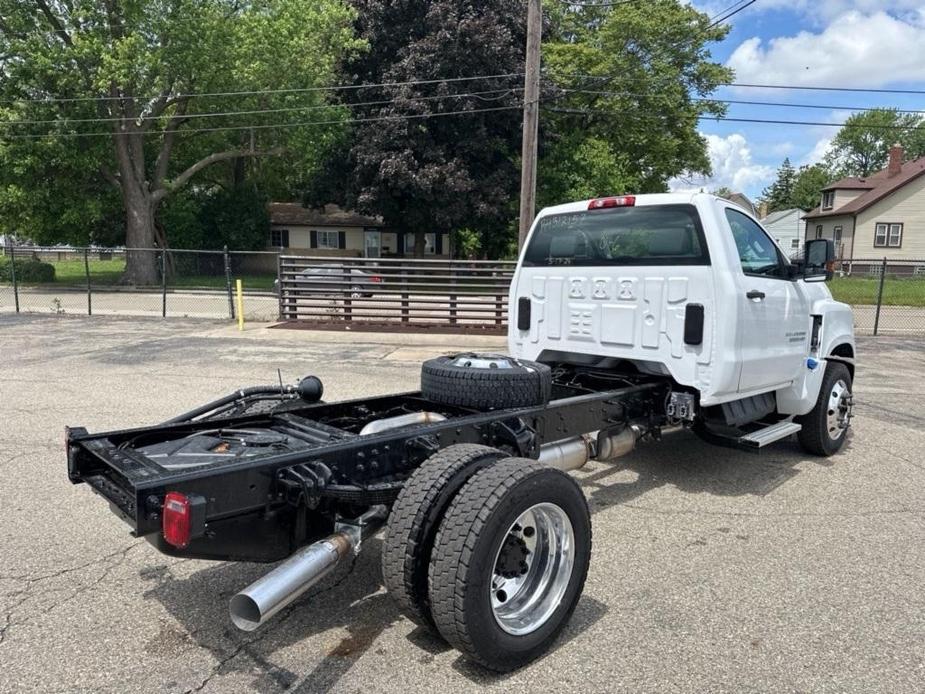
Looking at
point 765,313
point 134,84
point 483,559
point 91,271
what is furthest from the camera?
point 91,271

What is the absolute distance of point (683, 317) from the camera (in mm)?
4910

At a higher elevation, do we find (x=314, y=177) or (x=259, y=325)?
(x=314, y=177)

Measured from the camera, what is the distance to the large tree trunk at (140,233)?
96.5 ft

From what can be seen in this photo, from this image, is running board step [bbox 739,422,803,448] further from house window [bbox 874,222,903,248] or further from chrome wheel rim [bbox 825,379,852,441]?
house window [bbox 874,222,903,248]

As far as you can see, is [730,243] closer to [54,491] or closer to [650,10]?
[54,491]

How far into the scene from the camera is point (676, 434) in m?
7.02

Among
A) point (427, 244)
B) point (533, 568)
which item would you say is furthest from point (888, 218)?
point (533, 568)

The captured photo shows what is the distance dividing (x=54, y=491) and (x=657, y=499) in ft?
14.5

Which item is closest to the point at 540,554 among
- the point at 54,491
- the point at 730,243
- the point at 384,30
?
the point at 730,243

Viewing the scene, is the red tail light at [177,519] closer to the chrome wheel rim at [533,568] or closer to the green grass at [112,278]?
the chrome wheel rim at [533,568]

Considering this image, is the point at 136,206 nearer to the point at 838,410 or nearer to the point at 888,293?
the point at 838,410

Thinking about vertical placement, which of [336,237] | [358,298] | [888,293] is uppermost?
[336,237]

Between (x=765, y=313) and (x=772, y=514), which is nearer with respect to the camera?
(x=772, y=514)

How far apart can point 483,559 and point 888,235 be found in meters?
52.2
